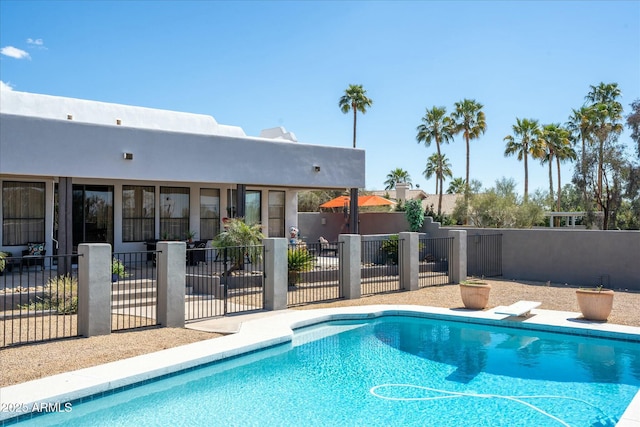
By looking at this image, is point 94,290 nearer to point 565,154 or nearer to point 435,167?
point 565,154

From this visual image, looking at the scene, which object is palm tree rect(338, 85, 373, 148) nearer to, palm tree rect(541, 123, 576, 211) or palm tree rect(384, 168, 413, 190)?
palm tree rect(541, 123, 576, 211)

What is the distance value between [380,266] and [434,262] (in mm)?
2902

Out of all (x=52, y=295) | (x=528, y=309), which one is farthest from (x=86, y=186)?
(x=528, y=309)

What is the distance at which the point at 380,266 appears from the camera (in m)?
19.1

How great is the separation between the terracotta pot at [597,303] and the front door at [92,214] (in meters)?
14.4

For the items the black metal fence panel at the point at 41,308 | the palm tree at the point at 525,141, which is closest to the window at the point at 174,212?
the black metal fence panel at the point at 41,308

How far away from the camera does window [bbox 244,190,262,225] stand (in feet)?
69.7

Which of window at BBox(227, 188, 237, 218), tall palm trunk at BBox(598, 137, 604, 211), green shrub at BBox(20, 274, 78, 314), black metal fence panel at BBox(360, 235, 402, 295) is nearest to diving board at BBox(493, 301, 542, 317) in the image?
black metal fence panel at BBox(360, 235, 402, 295)

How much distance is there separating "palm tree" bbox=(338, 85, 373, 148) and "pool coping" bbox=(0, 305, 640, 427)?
3608 cm

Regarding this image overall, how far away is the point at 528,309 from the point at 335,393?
639 centimetres

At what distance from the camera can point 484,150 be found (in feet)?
158

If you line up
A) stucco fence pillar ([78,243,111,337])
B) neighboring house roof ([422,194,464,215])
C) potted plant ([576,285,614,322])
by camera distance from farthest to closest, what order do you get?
neighboring house roof ([422,194,464,215]), potted plant ([576,285,614,322]), stucco fence pillar ([78,243,111,337])

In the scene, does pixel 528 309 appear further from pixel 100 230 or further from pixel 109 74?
pixel 109 74

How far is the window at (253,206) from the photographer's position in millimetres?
21234
